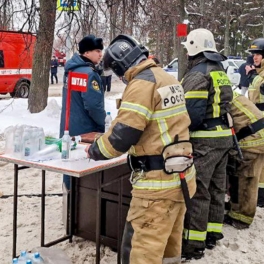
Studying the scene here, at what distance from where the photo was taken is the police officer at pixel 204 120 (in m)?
3.70

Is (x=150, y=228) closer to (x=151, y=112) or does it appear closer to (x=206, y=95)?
(x=151, y=112)

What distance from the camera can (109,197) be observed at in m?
3.94

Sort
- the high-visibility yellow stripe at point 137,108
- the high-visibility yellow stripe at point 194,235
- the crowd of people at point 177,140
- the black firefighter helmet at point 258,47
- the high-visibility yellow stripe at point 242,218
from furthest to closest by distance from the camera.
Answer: the black firefighter helmet at point 258,47 < the high-visibility yellow stripe at point 242,218 < the high-visibility yellow stripe at point 194,235 < the crowd of people at point 177,140 < the high-visibility yellow stripe at point 137,108

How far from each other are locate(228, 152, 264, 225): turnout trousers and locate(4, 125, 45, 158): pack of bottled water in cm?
218

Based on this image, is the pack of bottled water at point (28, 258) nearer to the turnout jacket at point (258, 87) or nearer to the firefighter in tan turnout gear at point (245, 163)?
the firefighter in tan turnout gear at point (245, 163)

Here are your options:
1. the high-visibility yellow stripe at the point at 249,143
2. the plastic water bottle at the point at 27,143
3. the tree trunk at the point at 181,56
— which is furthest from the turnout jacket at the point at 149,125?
the tree trunk at the point at 181,56

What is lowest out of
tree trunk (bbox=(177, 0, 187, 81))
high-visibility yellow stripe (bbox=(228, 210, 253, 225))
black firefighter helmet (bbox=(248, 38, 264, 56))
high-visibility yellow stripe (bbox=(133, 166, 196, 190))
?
high-visibility yellow stripe (bbox=(228, 210, 253, 225))

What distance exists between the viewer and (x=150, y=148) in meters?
2.80

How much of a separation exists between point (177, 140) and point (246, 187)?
2.11 meters

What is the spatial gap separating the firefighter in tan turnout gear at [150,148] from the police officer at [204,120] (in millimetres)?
832

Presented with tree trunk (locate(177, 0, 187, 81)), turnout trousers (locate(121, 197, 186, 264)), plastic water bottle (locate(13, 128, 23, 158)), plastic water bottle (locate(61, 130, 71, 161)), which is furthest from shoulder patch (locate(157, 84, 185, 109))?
tree trunk (locate(177, 0, 187, 81))

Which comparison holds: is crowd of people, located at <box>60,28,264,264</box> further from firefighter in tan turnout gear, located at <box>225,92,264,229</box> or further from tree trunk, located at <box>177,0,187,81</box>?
tree trunk, located at <box>177,0,187,81</box>

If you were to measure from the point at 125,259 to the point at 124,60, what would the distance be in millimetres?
1328

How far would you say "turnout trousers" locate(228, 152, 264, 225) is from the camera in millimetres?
4586
